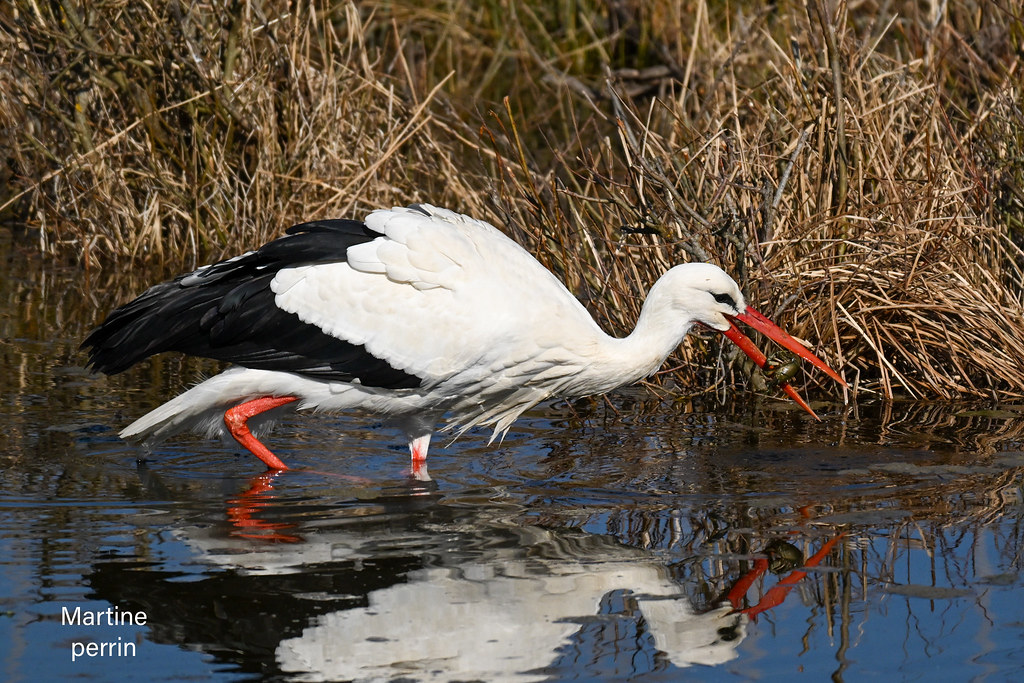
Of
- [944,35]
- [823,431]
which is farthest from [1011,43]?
[823,431]

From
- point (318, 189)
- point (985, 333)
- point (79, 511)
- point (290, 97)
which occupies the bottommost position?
point (79, 511)

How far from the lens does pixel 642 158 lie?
22.2 ft

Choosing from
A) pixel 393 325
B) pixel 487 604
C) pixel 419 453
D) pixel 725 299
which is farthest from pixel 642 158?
pixel 487 604

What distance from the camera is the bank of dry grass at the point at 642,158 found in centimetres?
709

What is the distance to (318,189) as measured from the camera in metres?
9.34

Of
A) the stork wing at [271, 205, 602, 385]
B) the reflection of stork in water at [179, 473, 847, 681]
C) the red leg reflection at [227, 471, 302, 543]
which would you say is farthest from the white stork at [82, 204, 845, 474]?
the reflection of stork in water at [179, 473, 847, 681]

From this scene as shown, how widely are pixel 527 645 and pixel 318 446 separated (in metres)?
2.54

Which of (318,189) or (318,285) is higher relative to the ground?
(318,189)

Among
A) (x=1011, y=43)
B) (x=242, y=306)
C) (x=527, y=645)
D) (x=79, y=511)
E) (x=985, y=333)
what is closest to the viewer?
(x=527, y=645)

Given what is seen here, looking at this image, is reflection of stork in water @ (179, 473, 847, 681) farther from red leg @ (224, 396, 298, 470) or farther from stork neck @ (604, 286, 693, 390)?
stork neck @ (604, 286, 693, 390)

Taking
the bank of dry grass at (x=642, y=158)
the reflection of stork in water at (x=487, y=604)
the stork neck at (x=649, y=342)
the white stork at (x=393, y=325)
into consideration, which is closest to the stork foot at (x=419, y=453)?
the white stork at (x=393, y=325)

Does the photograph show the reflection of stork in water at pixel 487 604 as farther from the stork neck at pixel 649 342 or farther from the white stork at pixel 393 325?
the stork neck at pixel 649 342

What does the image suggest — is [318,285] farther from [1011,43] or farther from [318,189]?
[1011,43]

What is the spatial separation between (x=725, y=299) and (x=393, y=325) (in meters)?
1.37
